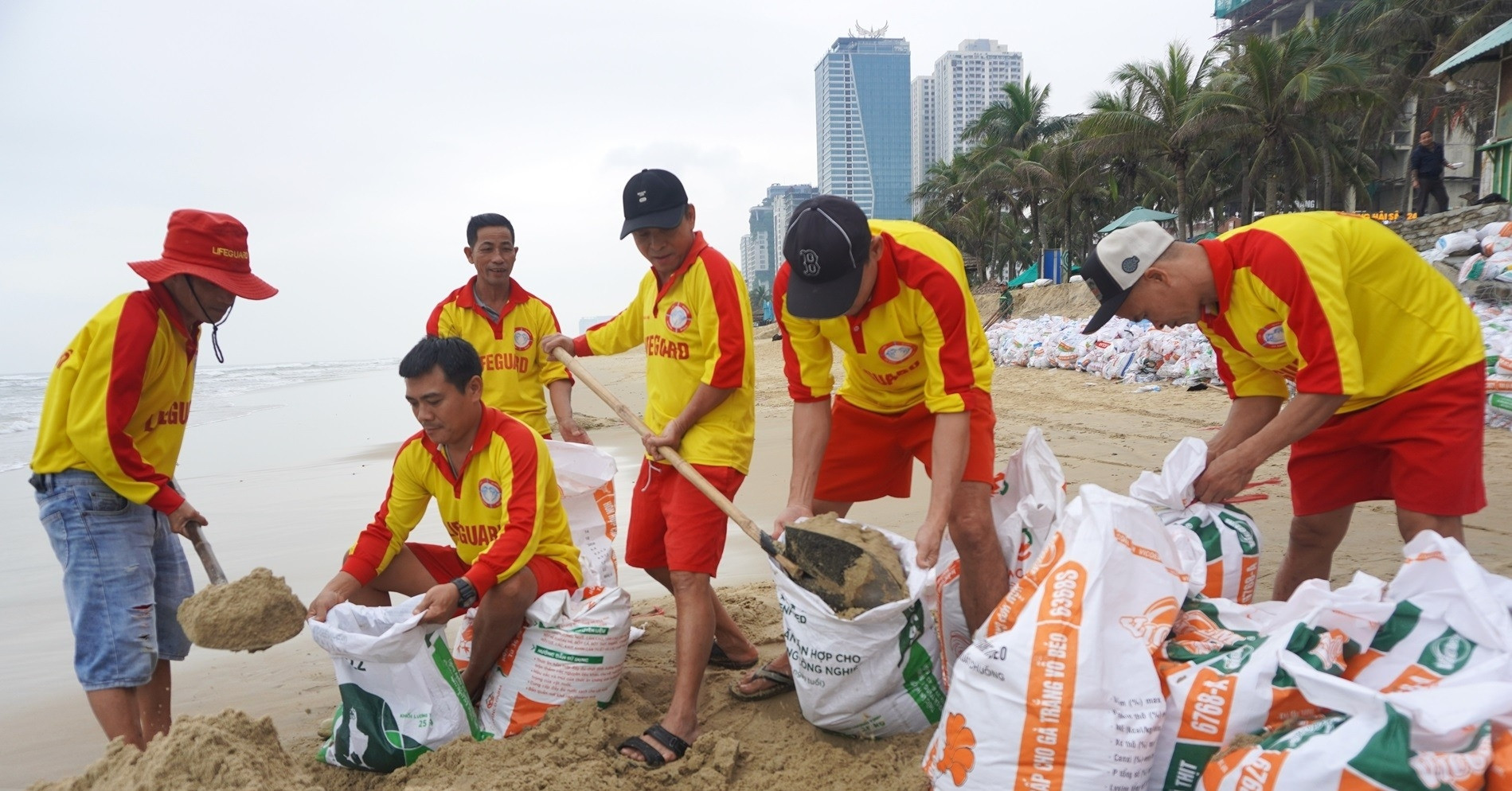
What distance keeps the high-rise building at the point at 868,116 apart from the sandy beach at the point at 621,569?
92530mm

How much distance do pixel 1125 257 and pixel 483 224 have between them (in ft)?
8.11

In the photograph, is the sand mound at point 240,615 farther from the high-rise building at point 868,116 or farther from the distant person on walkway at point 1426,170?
the high-rise building at point 868,116

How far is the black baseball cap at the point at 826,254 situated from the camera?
2.47 metres

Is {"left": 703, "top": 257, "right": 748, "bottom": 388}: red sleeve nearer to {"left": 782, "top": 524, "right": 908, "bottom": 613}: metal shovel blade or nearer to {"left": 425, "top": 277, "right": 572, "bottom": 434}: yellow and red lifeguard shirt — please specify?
{"left": 782, "top": 524, "right": 908, "bottom": 613}: metal shovel blade

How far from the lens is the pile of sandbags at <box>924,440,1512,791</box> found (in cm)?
147

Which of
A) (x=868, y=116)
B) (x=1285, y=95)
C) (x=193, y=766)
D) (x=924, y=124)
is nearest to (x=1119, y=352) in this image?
(x=193, y=766)

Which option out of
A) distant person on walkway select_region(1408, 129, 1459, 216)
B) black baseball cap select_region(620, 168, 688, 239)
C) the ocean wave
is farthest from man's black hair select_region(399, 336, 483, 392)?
distant person on walkway select_region(1408, 129, 1459, 216)

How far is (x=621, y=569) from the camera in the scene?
4848mm

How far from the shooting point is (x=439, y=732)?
8.52 ft

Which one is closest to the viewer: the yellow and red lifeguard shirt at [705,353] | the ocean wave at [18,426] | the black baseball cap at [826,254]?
the black baseball cap at [826,254]

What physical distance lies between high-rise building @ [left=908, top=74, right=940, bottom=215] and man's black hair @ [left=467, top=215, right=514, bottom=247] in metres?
91.9

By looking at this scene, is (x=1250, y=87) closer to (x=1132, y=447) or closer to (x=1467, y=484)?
(x=1132, y=447)

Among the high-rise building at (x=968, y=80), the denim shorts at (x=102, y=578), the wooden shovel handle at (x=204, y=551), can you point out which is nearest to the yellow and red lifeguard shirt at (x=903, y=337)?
the wooden shovel handle at (x=204, y=551)

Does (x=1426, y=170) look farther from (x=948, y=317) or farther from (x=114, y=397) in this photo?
(x=114, y=397)
